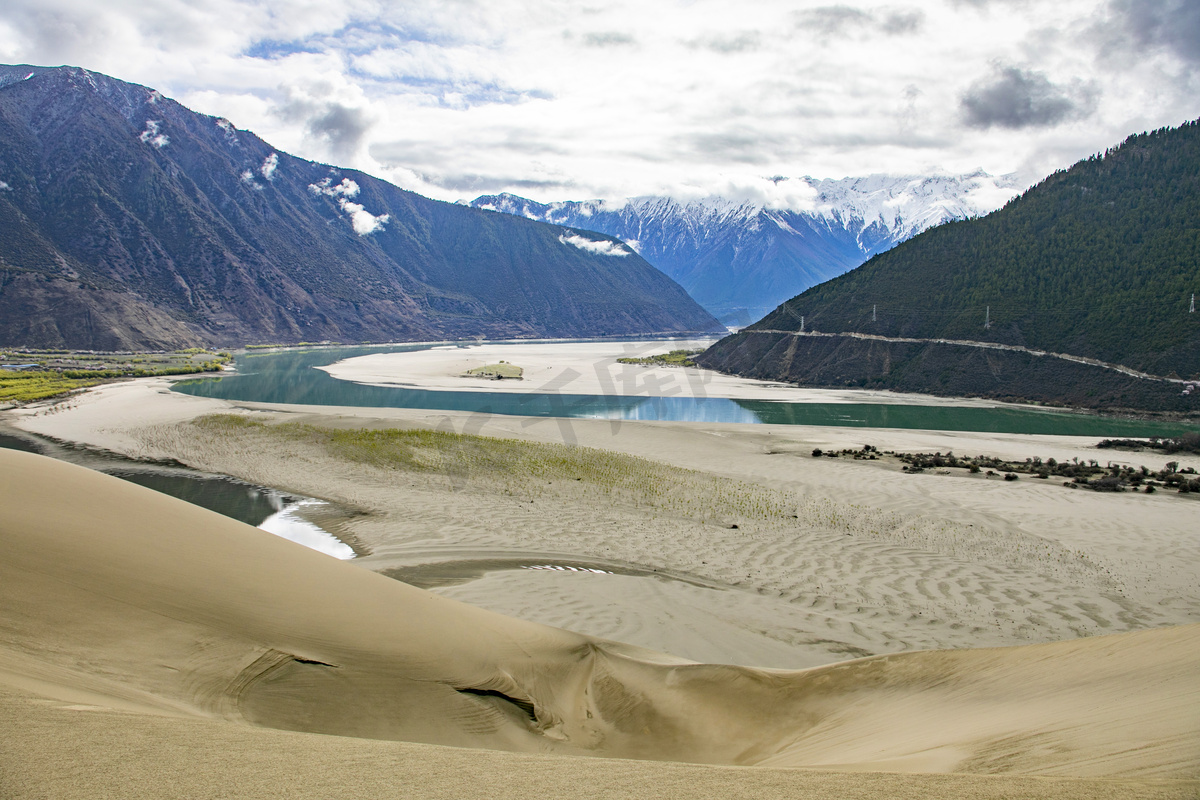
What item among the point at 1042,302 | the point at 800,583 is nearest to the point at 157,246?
the point at 1042,302

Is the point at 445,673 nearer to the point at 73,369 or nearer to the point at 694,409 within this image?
the point at 694,409

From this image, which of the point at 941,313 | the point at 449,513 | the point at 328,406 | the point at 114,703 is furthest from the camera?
the point at 941,313

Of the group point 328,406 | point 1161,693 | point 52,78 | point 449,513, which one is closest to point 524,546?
point 449,513

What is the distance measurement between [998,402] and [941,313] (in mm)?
14749

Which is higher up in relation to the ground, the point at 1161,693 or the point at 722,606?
the point at 1161,693

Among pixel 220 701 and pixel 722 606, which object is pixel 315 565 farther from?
pixel 722 606

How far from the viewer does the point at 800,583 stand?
1181 cm

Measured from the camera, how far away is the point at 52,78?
154500 mm

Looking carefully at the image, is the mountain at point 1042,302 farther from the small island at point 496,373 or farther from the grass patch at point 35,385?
the grass patch at point 35,385

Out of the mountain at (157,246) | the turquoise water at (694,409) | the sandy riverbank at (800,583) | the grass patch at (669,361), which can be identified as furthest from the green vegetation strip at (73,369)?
the grass patch at (669,361)

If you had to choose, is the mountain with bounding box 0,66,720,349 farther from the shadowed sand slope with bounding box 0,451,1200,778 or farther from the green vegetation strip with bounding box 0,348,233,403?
the shadowed sand slope with bounding box 0,451,1200,778

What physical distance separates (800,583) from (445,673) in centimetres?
757

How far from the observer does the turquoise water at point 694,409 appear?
130 feet

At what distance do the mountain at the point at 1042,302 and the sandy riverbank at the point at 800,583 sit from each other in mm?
25586
